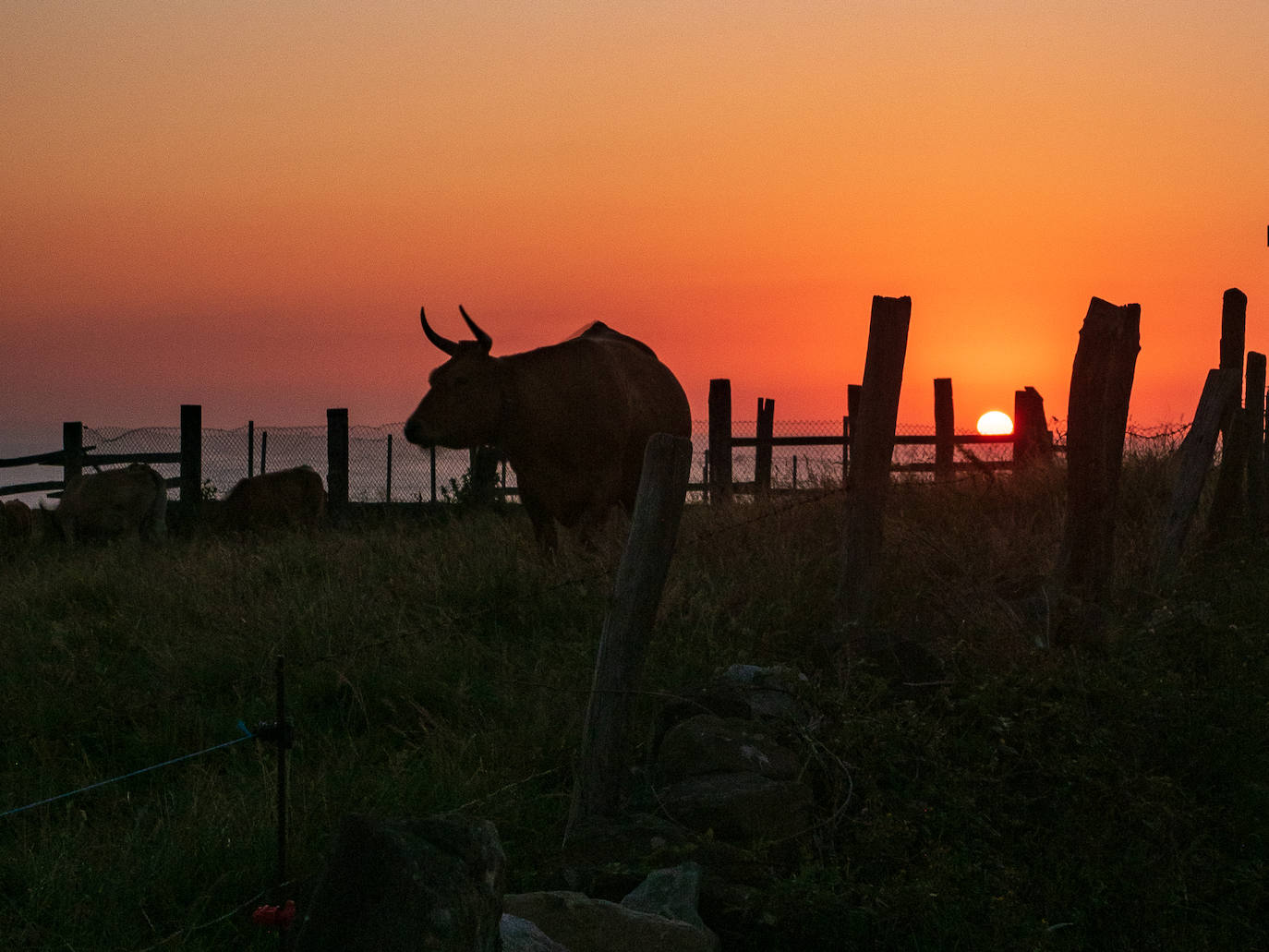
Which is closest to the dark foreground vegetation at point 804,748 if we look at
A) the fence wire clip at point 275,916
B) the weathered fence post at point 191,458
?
the fence wire clip at point 275,916

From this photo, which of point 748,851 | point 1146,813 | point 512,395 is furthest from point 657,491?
point 512,395

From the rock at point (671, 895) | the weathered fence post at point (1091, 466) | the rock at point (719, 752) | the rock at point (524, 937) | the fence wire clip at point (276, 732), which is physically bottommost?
the rock at point (671, 895)

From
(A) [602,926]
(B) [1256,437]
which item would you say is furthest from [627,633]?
(B) [1256,437]

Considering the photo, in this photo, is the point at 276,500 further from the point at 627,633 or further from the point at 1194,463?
the point at 627,633

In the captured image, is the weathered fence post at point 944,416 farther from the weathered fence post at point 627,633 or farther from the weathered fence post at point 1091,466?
the weathered fence post at point 627,633

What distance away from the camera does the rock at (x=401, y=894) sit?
2697mm

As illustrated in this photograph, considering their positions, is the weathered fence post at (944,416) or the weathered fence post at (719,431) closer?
the weathered fence post at (719,431)

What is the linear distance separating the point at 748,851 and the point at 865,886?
1.27 ft

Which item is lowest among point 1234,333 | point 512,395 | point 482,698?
point 482,698

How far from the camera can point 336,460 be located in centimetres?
1716

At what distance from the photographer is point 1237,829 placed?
4762 mm

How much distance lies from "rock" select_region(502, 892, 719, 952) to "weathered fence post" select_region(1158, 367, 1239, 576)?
548 centimetres

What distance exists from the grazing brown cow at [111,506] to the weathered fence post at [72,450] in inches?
133

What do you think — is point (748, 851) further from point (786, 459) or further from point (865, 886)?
point (786, 459)
